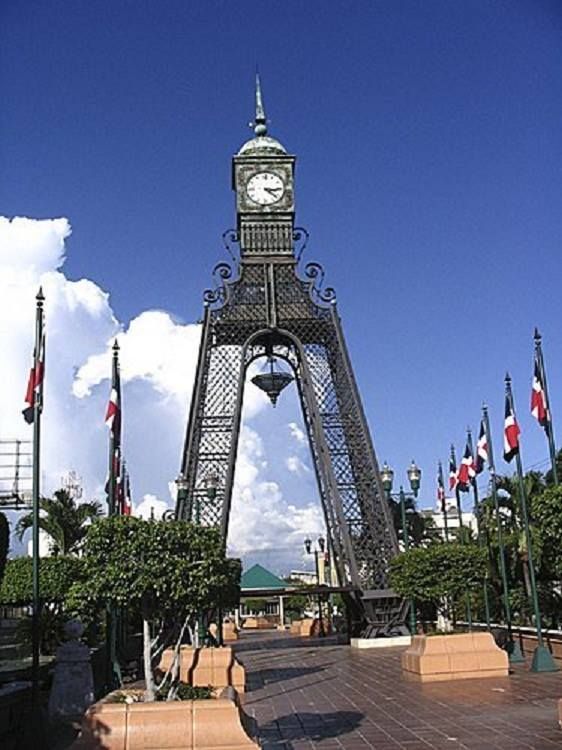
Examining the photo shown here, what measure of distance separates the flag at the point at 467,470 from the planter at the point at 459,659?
7421mm

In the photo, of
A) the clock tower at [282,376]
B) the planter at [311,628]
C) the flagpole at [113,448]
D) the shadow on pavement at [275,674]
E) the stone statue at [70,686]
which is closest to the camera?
the stone statue at [70,686]

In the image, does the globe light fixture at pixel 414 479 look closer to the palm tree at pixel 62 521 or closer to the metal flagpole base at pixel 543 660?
the metal flagpole base at pixel 543 660

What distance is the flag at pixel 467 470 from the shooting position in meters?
25.6

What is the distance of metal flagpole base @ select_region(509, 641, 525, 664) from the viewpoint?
2092 centimetres

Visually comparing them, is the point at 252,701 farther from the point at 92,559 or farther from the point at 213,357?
the point at 213,357

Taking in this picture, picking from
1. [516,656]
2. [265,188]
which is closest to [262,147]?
[265,188]

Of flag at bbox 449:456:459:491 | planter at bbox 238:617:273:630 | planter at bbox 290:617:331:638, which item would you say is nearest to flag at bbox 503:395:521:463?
flag at bbox 449:456:459:491

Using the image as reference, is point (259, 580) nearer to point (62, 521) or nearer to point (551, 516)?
point (62, 521)

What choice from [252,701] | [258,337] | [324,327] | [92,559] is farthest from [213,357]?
[92,559]

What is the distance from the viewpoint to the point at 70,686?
14.7 m

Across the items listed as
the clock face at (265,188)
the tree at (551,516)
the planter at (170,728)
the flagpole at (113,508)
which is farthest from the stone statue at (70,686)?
the clock face at (265,188)

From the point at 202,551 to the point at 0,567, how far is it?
262cm

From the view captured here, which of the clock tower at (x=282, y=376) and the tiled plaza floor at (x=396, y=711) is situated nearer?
the tiled plaza floor at (x=396, y=711)

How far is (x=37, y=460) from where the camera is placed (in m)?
13.2
